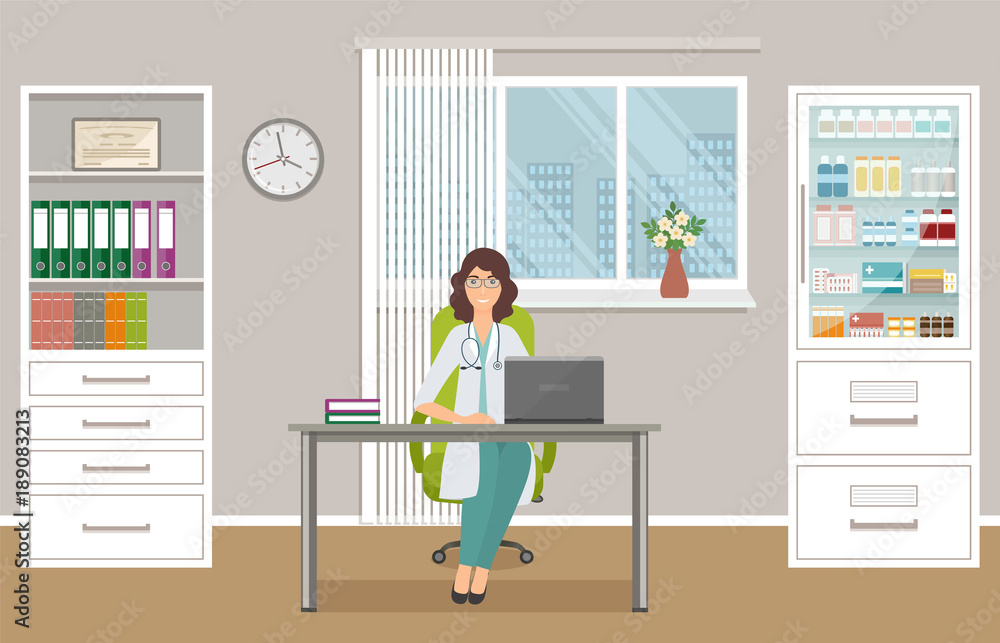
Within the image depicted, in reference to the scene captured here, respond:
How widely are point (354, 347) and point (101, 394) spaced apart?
138 centimetres

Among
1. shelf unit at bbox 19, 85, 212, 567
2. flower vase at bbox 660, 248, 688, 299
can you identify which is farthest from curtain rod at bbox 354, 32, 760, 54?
shelf unit at bbox 19, 85, 212, 567

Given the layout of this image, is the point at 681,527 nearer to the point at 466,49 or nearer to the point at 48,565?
the point at 466,49

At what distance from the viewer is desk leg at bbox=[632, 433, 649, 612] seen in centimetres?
445

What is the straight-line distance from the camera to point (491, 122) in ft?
19.5

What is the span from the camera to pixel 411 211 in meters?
5.91

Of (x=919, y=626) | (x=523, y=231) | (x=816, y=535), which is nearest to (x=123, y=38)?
(x=523, y=231)

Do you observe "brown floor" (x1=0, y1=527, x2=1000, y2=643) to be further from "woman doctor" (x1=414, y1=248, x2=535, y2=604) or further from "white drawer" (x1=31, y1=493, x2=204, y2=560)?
"woman doctor" (x1=414, y1=248, x2=535, y2=604)

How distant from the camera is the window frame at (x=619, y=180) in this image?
595cm

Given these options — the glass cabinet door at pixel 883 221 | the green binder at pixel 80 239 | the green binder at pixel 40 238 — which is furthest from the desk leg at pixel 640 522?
the green binder at pixel 40 238

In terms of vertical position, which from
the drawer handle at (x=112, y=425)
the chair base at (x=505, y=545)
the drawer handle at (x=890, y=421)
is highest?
the drawer handle at (x=890, y=421)

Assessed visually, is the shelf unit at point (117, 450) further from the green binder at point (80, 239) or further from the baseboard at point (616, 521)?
the baseboard at point (616, 521)

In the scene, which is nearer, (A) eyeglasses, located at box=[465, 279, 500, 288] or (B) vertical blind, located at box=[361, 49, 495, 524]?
(A) eyeglasses, located at box=[465, 279, 500, 288]

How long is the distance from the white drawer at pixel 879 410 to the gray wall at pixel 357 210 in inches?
27.1

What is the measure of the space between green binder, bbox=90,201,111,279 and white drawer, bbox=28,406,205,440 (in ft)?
2.25
